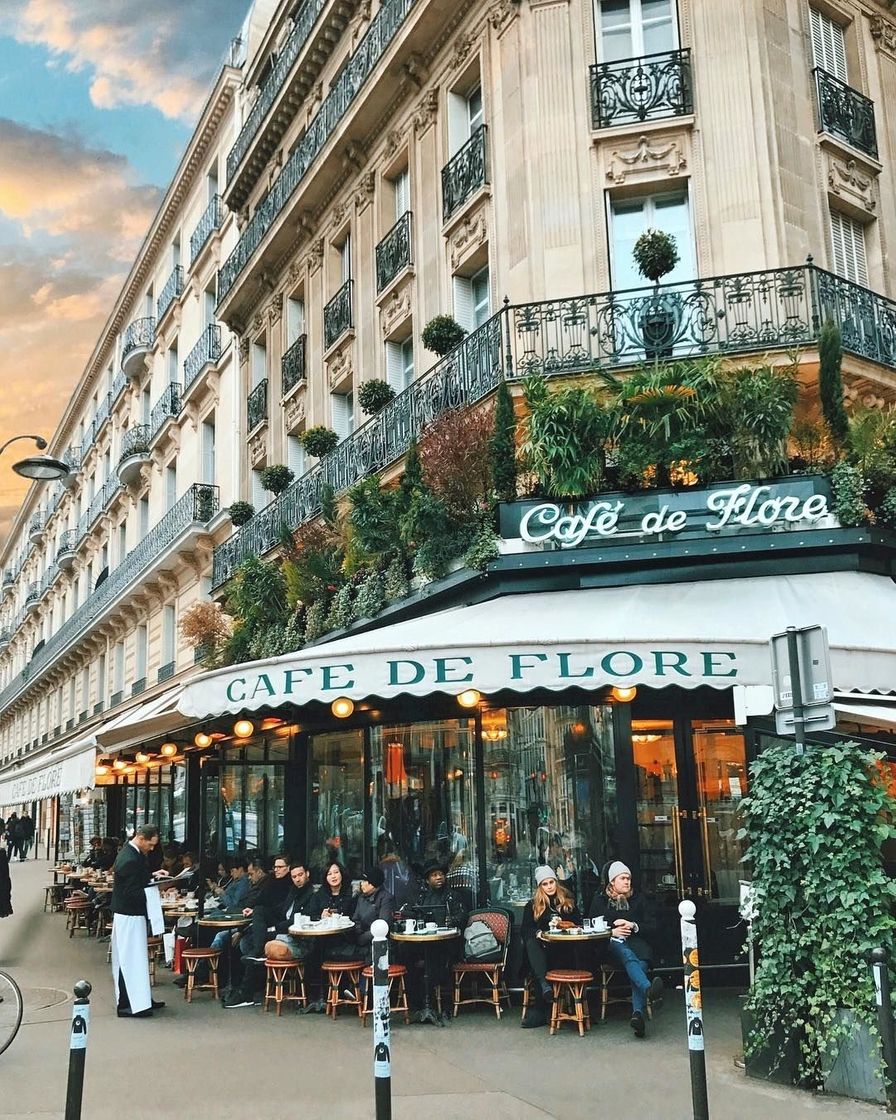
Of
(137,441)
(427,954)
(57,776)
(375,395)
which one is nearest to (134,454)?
(137,441)

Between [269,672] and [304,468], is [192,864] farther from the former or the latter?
[269,672]

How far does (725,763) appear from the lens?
1209 centimetres

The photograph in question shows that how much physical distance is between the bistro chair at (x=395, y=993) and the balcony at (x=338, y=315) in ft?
39.0

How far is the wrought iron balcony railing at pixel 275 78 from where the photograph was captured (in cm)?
2189

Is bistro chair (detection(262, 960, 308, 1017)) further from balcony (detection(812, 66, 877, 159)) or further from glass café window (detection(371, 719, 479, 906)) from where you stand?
balcony (detection(812, 66, 877, 159))

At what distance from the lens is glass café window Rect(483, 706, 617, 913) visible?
11523 millimetres

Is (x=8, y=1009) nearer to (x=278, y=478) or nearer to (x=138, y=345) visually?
(x=278, y=478)

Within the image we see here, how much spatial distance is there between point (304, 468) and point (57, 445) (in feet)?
113

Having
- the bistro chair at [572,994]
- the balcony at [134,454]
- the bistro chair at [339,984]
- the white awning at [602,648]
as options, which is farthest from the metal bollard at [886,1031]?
the balcony at [134,454]

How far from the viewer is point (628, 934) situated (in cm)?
970

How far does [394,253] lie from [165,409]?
47.5ft

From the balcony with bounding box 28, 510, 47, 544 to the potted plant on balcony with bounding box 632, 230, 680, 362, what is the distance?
46.1m

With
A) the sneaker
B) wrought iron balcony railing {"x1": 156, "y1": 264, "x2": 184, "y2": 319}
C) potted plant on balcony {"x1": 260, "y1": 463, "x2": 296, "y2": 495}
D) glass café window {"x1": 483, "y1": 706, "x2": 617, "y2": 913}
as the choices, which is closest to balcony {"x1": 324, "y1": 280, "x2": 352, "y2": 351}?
potted plant on balcony {"x1": 260, "y1": 463, "x2": 296, "y2": 495}

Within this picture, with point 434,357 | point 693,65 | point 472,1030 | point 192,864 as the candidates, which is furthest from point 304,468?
point 472,1030
